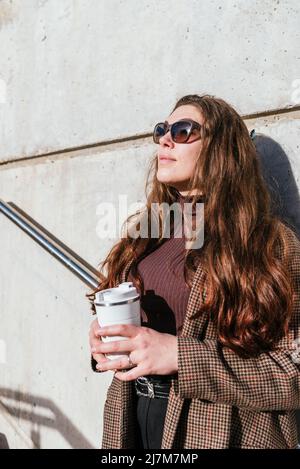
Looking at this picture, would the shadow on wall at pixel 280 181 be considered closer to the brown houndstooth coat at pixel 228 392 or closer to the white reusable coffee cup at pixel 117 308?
the brown houndstooth coat at pixel 228 392

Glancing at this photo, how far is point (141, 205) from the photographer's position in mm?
2709

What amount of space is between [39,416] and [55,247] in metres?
1.26

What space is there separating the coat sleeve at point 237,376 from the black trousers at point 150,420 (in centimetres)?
27

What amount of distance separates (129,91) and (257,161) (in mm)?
1101

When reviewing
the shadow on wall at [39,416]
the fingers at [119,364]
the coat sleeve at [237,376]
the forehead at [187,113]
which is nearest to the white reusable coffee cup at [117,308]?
the fingers at [119,364]

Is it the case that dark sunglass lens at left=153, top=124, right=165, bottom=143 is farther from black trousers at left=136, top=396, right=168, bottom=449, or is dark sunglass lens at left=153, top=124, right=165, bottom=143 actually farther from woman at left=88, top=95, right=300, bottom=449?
black trousers at left=136, top=396, right=168, bottom=449

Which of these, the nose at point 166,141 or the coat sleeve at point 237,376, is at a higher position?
the nose at point 166,141

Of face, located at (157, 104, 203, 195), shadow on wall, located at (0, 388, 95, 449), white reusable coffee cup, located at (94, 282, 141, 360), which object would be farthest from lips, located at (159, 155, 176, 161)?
shadow on wall, located at (0, 388, 95, 449)

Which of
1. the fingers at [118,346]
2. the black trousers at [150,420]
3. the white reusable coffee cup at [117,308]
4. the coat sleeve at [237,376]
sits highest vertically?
the white reusable coffee cup at [117,308]

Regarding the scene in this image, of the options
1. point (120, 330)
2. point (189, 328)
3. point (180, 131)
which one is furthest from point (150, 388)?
point (180, 131)

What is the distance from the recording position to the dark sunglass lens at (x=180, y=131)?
1959mm

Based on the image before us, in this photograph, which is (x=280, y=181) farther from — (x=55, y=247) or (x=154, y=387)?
(x=55, y=247)

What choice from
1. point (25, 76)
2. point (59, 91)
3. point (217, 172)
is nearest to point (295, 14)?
point (217, 172)

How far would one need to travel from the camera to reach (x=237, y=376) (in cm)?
159
